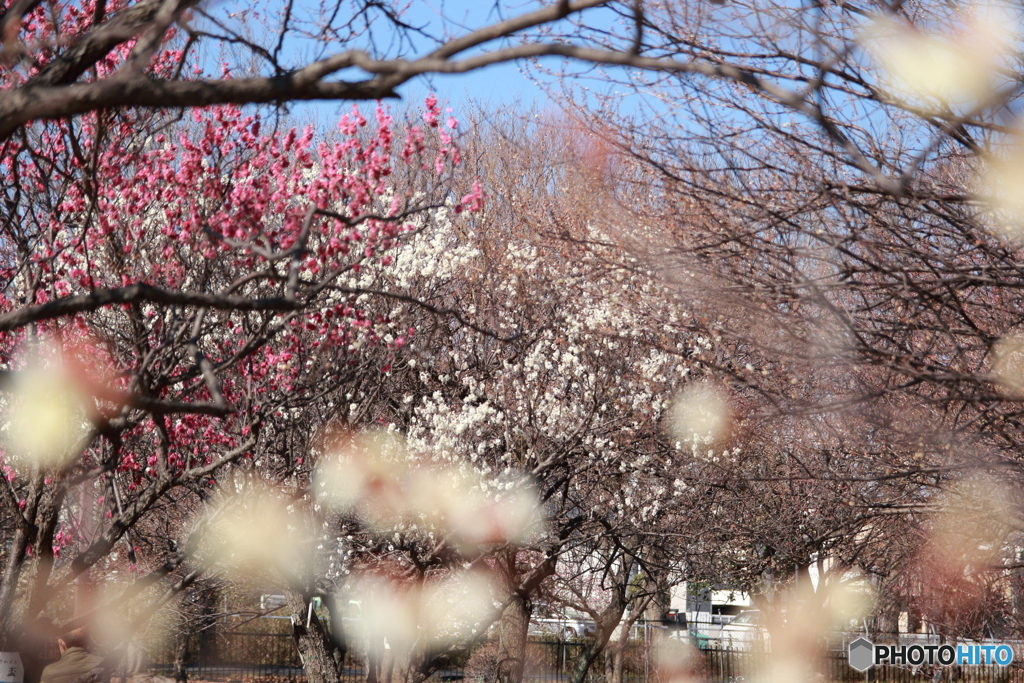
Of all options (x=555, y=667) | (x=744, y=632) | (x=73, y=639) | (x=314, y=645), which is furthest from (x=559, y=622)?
(x=73, y=639)

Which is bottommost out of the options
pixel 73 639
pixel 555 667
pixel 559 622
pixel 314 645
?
pixel 555 667

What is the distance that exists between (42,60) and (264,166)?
2007 mm

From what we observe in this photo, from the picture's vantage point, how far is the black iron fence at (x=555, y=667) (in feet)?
72.1

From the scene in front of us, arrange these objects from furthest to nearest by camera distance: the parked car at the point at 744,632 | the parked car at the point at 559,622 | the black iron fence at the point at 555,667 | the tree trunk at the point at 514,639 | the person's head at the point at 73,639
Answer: the parked car at the point at 744,632
the parked car at the point at 559,622
the black iron fence at the point at 555,667
the tree trunk at the point at 514,639
the person's head at the point at 73,639

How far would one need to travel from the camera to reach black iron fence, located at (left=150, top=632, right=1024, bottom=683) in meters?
22.0

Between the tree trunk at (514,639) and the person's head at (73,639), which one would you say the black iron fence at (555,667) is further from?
the person's head at (73,639)

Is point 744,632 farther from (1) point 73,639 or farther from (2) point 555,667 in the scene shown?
(1) point 73,639

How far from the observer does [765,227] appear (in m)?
5.94

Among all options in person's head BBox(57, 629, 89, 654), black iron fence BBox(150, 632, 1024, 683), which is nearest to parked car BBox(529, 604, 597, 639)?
black iron fence BBox(150, 632, 1024, 683)

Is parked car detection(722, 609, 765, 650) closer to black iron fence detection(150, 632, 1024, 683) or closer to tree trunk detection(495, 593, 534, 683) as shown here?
black iron fence detection(150, 632, 1024, 683)

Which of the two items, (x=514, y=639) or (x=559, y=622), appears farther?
(x=559, y=622)

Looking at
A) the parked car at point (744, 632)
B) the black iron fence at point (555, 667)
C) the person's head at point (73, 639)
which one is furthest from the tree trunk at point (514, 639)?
the parked car at point (744, 632)

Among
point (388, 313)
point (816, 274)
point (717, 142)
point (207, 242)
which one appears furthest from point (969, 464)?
point (388, 313)

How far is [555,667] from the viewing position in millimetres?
23359
